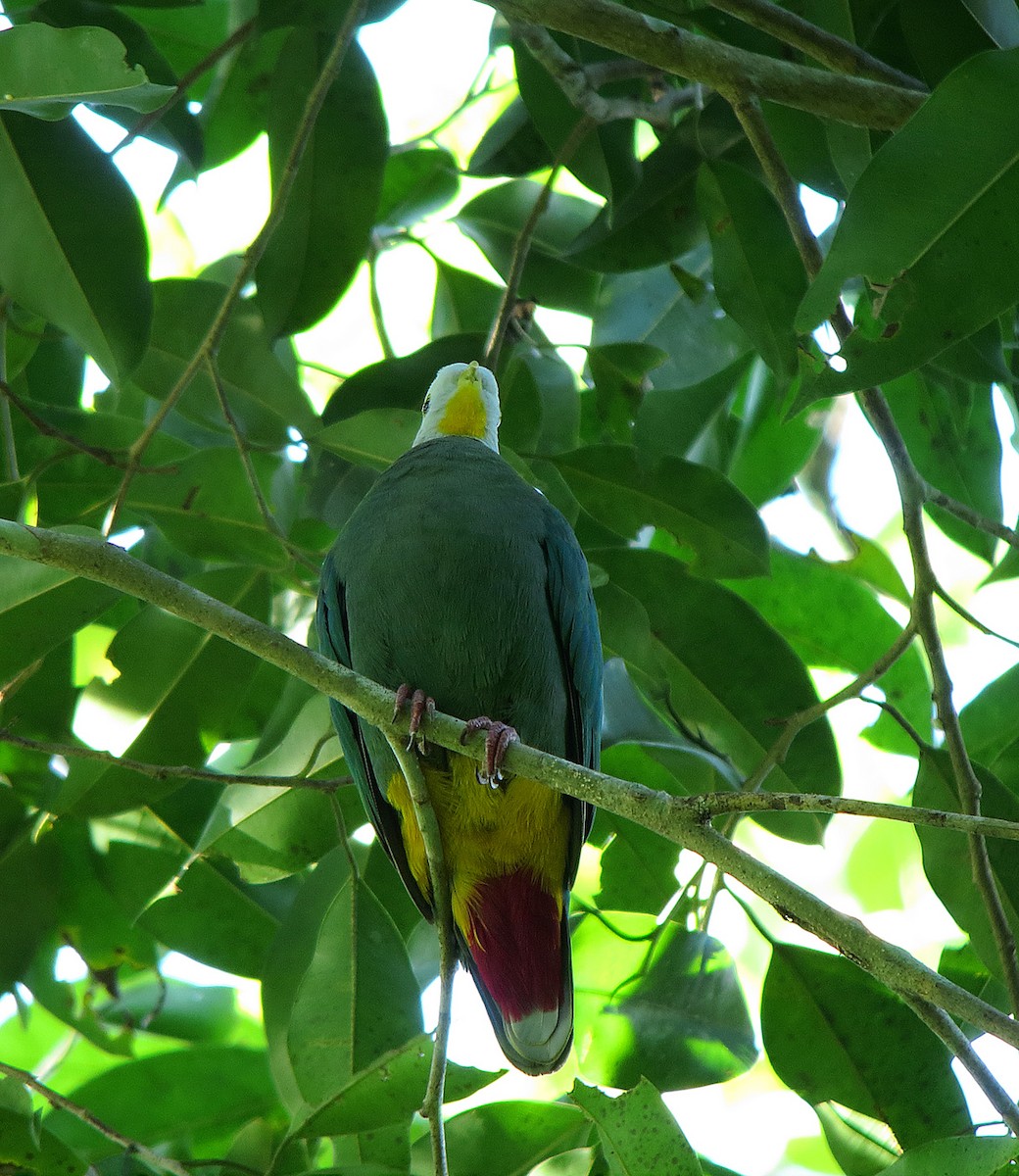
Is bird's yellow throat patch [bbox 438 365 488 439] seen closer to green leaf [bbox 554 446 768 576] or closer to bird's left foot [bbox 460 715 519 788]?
green leaf [bbox 554 446 768 576]

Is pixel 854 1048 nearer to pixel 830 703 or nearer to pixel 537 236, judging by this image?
pixel 830 703

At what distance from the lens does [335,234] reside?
10.5 ft

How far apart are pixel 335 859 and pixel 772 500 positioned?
5.87ft

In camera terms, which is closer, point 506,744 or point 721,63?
point 506,744

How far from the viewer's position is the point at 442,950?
2301 mm

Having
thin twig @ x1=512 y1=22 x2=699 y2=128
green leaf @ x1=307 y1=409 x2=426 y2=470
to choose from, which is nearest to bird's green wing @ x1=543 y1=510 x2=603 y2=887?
green leaf @ x1=307 y1=409 x2=426 y2=470

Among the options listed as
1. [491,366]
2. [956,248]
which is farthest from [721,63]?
[491,366]

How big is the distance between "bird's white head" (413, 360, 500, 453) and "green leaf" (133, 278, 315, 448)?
0.31m

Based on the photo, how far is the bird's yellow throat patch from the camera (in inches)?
125

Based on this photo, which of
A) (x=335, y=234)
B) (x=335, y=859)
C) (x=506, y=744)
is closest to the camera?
(x=506, y=744)

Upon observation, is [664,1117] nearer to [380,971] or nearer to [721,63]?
[380,971]

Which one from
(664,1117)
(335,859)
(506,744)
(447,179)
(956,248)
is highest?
(447,179)

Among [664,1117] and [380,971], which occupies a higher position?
[380,971]

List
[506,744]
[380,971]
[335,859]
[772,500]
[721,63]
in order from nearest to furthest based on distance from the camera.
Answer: [506,744], [721,63], [380,971], [335,859], [772,500]
